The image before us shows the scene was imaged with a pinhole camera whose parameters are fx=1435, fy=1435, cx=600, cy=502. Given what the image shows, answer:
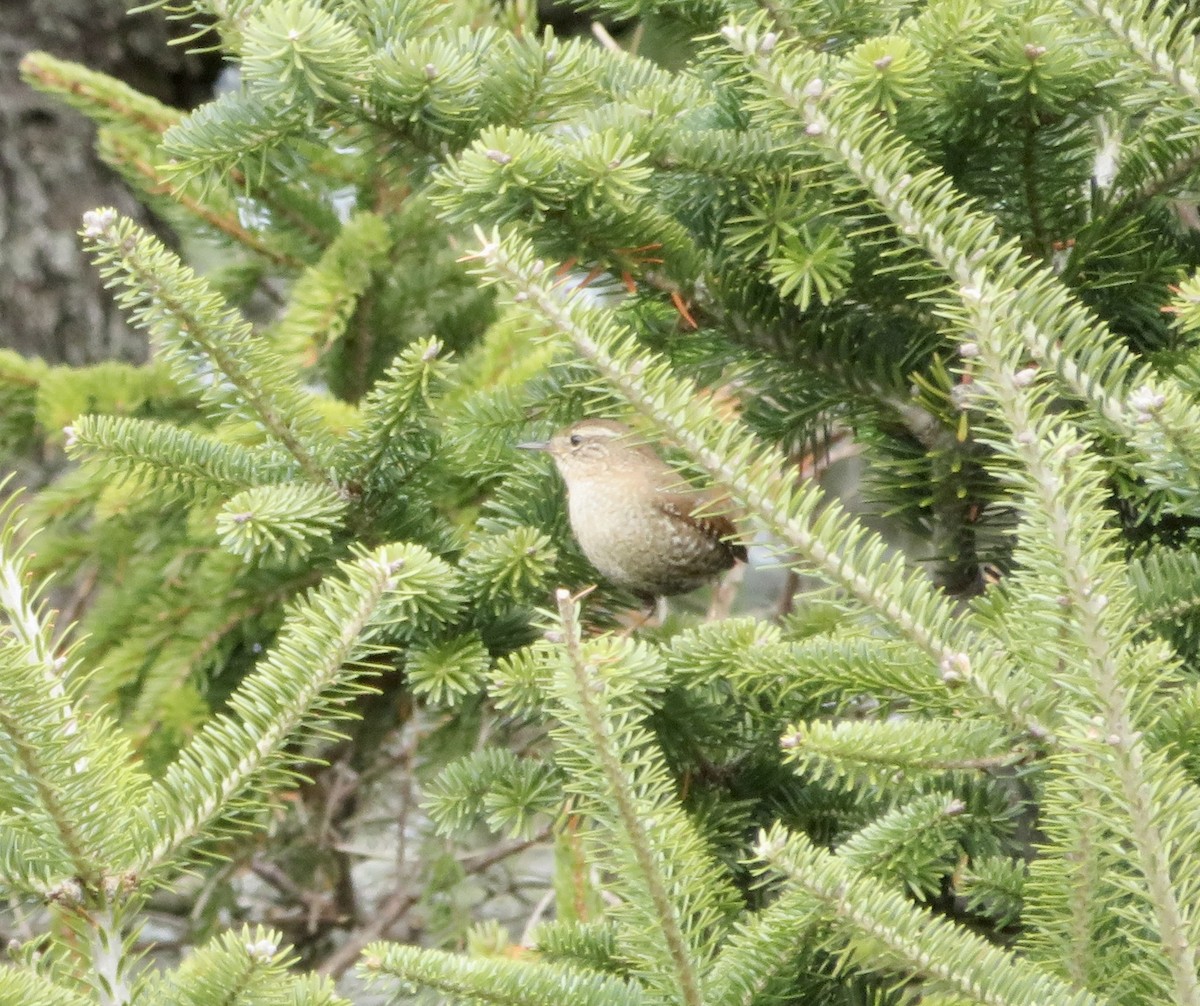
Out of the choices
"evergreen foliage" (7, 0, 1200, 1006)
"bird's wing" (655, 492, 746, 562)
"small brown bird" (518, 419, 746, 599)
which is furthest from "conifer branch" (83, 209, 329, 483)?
"bird's wing" (655, 492, 746, 562)

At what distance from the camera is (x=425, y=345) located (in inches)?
67.7

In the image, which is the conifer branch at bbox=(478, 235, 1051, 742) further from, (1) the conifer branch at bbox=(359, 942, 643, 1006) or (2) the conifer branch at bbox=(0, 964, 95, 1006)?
(2) the conifer branch at bbox=(0, 964, 95, 1006)

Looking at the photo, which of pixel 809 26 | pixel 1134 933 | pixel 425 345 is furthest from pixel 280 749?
pixel 809 26

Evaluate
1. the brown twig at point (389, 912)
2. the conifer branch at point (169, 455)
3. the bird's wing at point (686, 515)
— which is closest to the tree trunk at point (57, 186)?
the brown twig at point (389, 912)

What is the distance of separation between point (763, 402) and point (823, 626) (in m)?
0.40

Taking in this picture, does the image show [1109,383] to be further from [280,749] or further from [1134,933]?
[280,749]

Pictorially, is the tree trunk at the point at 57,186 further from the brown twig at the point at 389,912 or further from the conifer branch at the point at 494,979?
the conifer branch at the point at 494,979

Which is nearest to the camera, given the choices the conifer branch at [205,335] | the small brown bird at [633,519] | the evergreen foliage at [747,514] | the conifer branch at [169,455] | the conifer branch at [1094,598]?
the conifer branch at [1094,598]

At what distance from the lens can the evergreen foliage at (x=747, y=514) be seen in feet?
3.84

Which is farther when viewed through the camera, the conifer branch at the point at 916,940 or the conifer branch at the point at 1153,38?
the conifer branch at the point at 1153,38

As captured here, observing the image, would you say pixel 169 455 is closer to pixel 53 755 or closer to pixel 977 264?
pixel 53 755

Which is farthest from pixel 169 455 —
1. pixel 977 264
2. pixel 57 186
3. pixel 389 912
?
pixel 57 186

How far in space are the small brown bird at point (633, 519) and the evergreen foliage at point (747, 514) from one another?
130mm

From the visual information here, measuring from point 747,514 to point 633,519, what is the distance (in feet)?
4.43
